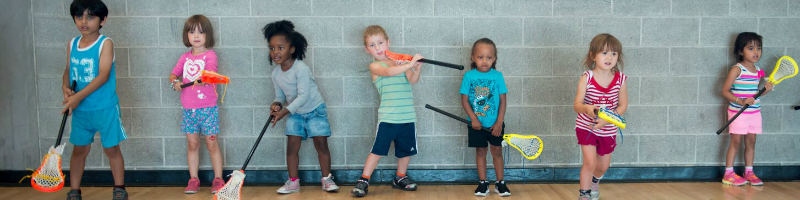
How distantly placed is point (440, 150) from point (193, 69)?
1.73m

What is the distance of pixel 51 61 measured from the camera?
13.7 feet

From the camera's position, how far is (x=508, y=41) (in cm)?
420

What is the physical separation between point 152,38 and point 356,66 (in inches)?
54.6

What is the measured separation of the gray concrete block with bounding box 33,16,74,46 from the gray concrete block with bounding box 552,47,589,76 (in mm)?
3201

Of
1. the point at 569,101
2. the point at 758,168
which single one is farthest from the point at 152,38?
the point at 758,168

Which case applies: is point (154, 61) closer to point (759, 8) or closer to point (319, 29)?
point (319, 29)

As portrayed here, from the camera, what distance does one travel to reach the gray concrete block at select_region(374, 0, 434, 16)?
4160 mm

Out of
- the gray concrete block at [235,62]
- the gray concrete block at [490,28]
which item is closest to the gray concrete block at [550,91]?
the gray concrete block at [490,28]

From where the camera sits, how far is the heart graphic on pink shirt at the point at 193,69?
3.94 metres

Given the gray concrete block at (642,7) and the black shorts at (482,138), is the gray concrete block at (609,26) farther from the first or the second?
the black shorts at (482,138)

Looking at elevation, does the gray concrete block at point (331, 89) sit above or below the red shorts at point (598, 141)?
above

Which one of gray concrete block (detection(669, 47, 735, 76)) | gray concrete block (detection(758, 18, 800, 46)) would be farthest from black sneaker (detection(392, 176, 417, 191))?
gray concrete block (detection(758, 18, 800, 46))

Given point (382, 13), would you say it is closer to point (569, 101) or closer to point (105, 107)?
point (569, 101)

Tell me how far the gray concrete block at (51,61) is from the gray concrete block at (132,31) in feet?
1.08
